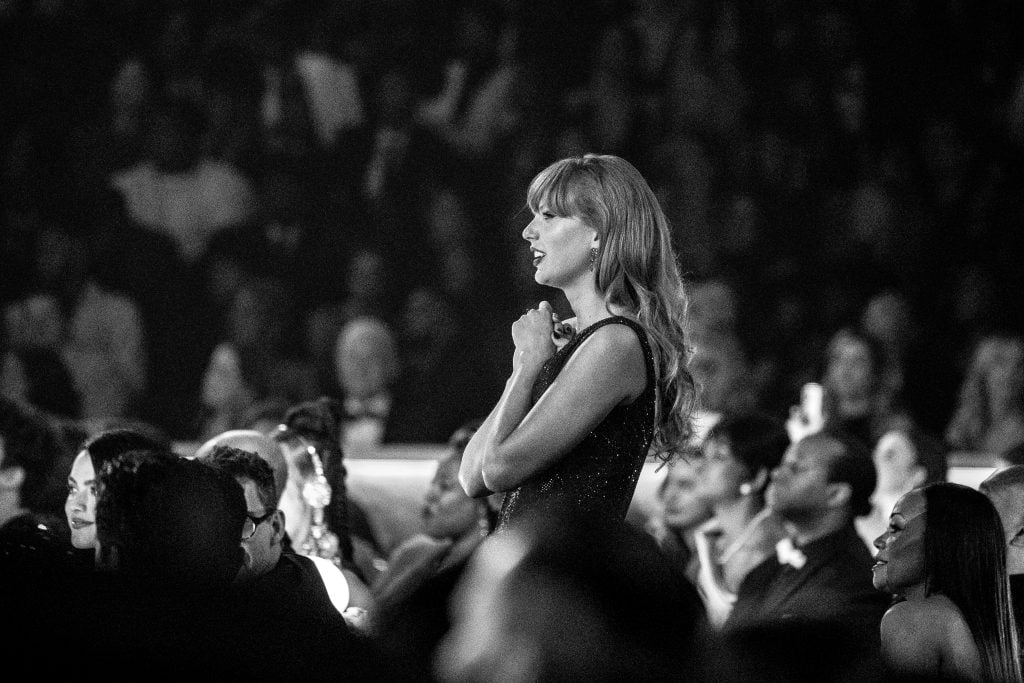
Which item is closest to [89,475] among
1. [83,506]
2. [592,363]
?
[83,506]

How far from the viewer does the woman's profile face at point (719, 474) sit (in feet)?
16.3

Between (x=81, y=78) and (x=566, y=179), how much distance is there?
24.3 feet

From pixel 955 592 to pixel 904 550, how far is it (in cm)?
22

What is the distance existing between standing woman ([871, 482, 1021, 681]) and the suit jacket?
51.1 inches

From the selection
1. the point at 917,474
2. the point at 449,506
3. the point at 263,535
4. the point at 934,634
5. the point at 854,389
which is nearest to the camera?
the point at 934,634

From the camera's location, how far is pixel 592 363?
2377mm

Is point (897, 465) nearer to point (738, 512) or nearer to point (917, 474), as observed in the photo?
point (917, 474)

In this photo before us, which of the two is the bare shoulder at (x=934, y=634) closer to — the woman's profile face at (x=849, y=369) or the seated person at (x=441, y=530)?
the seated person at (x=441, y=530)

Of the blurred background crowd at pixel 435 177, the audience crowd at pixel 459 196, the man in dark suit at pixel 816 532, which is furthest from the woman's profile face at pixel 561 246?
the blurred background crowd at pixel 435 177

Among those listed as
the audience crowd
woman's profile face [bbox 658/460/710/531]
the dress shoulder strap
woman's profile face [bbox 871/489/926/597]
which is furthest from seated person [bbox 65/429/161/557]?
the audience crowd

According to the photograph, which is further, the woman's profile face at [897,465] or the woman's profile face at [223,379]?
the woman's profile face at [223,379]

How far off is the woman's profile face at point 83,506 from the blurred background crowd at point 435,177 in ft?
18.3

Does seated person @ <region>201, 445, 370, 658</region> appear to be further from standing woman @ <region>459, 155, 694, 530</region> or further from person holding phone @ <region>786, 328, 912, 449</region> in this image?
person holding phone @ <region>786, 328, 912, 449</region>

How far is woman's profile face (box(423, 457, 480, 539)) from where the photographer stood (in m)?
4.72
